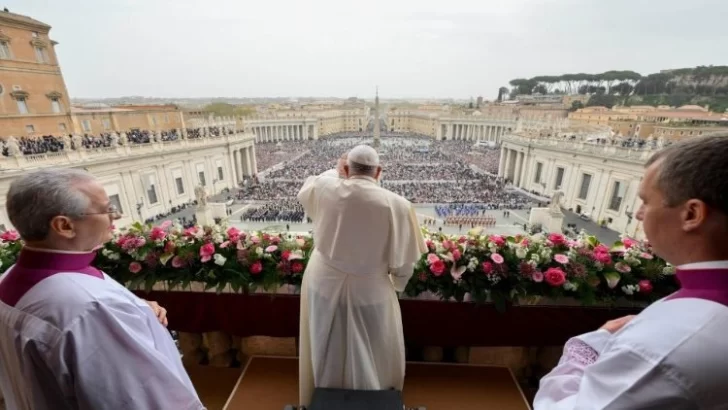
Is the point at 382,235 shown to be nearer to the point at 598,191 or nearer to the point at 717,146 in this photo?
the point at 717,146

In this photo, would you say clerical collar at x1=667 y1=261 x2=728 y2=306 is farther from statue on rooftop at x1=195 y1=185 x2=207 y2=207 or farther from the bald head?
statue on rooftop at x1=195 y1=185 x2=207 y2=207

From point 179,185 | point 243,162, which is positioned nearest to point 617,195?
point 179,185

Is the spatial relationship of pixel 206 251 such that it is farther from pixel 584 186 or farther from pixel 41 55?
pixel 584 186

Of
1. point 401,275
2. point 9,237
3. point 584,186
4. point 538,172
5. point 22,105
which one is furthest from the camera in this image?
point 538,172

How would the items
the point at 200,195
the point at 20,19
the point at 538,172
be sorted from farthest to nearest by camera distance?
1. the point at 538,172
2. the point at 20,19
3. the point at 200,195

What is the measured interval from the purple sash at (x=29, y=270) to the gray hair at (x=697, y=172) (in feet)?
5.13

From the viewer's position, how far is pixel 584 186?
16578mm

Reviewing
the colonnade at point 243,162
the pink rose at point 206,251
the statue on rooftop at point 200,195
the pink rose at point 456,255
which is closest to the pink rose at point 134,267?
the pink rose at point 206,251

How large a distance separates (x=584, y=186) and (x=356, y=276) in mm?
18733

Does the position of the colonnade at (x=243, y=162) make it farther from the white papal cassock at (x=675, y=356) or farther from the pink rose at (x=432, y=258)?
the white papal cassock at (x=675, y=356)

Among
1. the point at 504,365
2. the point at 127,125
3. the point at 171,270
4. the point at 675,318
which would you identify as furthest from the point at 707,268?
the point at 127,125

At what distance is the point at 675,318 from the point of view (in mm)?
652

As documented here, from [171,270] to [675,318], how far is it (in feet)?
8.14

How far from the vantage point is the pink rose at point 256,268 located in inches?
83.6
